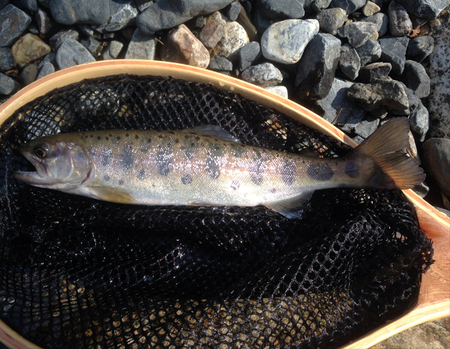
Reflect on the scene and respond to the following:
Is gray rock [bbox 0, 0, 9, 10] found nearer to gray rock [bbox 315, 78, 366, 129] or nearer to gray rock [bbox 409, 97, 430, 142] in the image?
gray rock [bbox 315, 78, 366, 129]

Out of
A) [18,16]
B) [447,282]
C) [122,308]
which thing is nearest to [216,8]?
[18,16]

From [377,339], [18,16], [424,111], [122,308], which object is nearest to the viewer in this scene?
[377,339]

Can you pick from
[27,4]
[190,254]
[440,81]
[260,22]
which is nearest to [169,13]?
[260,22]

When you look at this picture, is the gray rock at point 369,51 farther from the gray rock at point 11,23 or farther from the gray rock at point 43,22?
the gray rock at point 11,23

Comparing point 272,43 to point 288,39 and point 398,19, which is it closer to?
point 288,39

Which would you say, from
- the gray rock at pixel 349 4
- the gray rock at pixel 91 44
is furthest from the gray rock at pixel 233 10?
the gray rock at pixel 91 44

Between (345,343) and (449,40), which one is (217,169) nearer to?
(345,343)
